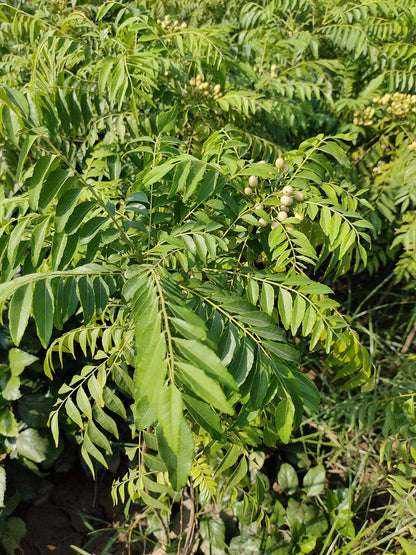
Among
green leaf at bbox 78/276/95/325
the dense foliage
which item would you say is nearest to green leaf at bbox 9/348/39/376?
the dense foliage

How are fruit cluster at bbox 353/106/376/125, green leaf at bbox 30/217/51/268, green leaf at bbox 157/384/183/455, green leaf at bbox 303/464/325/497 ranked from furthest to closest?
1. fruit cluster at bbox 353/106/376/125
2. green leaf at bbox 303/464/325/497
3. green leaf at bbox 30/217/51/268
4. green leaf at bbox 157/384/183/455

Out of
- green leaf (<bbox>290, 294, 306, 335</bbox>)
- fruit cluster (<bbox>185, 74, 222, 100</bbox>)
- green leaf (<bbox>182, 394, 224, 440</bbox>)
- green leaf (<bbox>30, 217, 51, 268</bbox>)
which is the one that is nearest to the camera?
green leaf (<bbox>182, 394, 224, 440</bbox>)

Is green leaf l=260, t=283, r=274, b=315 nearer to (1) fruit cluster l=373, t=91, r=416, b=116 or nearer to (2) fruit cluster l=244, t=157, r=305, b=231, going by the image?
(2) fruit cluster l=244, t=157, r=305, b=231

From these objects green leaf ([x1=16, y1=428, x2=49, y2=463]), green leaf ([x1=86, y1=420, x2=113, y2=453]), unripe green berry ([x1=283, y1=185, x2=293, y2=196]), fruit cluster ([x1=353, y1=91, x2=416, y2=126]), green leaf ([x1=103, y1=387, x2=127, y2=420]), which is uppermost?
fruit cluster ([x1=353, y1=91, x2=416, y2=126])

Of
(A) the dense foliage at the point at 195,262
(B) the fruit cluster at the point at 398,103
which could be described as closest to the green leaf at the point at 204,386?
(A) the dense foliage at the point at 195,262

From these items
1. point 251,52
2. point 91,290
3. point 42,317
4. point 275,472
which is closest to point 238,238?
point 91,290

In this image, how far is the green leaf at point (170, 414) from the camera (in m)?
0.58

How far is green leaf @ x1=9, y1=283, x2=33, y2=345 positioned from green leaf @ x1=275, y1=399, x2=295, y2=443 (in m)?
0.57

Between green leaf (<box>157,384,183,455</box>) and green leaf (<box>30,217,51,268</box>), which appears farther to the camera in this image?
green leaf (<box>30,217,51,268</box>)

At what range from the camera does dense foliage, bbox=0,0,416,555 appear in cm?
88

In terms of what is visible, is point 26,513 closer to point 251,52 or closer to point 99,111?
point 99,111

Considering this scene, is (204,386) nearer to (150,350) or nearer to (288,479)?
(150,350)

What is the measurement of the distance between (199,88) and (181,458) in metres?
1.79

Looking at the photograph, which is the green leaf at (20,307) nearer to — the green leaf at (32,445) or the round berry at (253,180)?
the round berry at (253,180)
